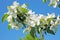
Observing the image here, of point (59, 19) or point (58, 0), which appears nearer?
point (59, 19)

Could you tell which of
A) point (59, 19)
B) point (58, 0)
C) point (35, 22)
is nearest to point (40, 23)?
point (35, 22)

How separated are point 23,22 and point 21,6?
18 cm

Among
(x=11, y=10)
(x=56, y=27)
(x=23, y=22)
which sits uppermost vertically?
(x=11, y=10)

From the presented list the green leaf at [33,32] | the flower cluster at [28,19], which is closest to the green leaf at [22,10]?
the flower cluster at [28,19]

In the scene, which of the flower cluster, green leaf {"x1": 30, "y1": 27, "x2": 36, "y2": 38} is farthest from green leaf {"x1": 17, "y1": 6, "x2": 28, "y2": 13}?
green leaf {"x1": 30, "y1": 27, "x2": 36, "y2": 38}

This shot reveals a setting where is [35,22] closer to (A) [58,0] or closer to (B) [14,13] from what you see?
(B) [14,13]

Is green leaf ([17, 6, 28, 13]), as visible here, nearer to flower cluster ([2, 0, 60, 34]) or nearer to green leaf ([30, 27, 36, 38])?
flower cluster ([2, 0, 60, 34])

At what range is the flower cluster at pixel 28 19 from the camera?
2.25m

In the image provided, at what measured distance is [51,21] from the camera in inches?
88.6

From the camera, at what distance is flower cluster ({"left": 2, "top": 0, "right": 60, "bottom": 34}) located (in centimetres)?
225

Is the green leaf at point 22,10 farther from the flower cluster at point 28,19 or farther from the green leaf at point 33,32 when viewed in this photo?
the green leaf at point 33,32

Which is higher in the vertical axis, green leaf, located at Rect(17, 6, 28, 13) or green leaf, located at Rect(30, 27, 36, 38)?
green leaf, located at Rect(17, 6, 28, 13)

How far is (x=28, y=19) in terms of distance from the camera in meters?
2.28

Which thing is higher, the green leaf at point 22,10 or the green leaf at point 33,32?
the green leaf at point 22,10
